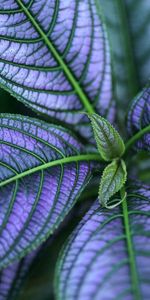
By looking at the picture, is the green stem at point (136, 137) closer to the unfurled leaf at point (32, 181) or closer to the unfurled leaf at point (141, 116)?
the unfurled leaf at point (141, 116)

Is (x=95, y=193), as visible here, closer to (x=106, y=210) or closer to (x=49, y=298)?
(x=106, y=210)

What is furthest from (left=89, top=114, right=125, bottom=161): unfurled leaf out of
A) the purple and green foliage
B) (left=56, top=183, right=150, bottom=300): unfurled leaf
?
(left=56, top=183, right=150, bottom=300): unfurled leaf

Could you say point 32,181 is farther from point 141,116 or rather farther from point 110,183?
point 141,116

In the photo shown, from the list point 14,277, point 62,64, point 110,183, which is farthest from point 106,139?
point 14,277

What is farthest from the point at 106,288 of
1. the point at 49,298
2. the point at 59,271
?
the point at 49,298

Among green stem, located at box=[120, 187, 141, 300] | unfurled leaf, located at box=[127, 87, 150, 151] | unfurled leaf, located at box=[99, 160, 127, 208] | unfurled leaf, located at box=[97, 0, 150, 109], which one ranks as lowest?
green stem, located at box=[120, 187, 141, 300]

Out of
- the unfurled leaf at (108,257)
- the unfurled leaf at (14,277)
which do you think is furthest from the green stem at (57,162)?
the unfurled leaf at (14,277)

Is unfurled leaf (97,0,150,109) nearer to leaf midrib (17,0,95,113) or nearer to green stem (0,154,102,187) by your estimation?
leaf midrib (17,0,95,113)
